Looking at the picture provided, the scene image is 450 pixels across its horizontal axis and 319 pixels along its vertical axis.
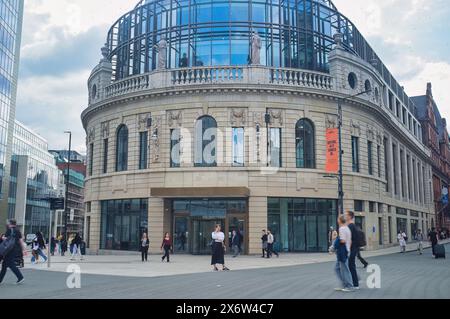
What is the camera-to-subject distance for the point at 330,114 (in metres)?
33.5

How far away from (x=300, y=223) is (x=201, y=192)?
24.3 feet

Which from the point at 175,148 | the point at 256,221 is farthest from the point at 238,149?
the point at 256,221

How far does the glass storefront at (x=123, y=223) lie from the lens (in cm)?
3234

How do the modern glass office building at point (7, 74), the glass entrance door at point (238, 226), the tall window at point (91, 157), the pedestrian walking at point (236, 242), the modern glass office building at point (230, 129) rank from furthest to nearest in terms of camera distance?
1. the modern glass office building at point (7, 74)
2. the tall window at point (91, 157)
3. the modern glass office building at point (230, 129)
4. the glass entrance door at point (238, 226)
5. the pedestrian walking at point (236, 242)

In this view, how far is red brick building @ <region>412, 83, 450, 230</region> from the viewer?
247 feet

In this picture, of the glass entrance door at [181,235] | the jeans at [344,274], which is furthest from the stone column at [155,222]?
the jeans at [344,274]

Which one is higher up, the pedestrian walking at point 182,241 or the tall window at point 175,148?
the tall window at point 175,148

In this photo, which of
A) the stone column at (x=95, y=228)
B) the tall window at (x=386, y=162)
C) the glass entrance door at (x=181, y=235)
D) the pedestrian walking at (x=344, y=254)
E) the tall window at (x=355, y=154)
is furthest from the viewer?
the tall window at (x=386, y=162)

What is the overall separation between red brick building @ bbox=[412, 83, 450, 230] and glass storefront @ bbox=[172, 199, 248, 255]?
50.3 m

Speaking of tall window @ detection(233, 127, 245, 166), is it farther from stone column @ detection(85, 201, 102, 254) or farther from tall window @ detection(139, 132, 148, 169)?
stone column @ detection(85, 201, 102, 254)

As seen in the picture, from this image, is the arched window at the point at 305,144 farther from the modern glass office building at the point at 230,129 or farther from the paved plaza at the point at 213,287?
the paved plaza at the point at 213,287

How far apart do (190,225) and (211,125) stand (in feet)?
22.6

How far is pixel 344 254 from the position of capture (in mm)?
11594

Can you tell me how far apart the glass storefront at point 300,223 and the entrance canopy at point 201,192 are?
286 centimetres
